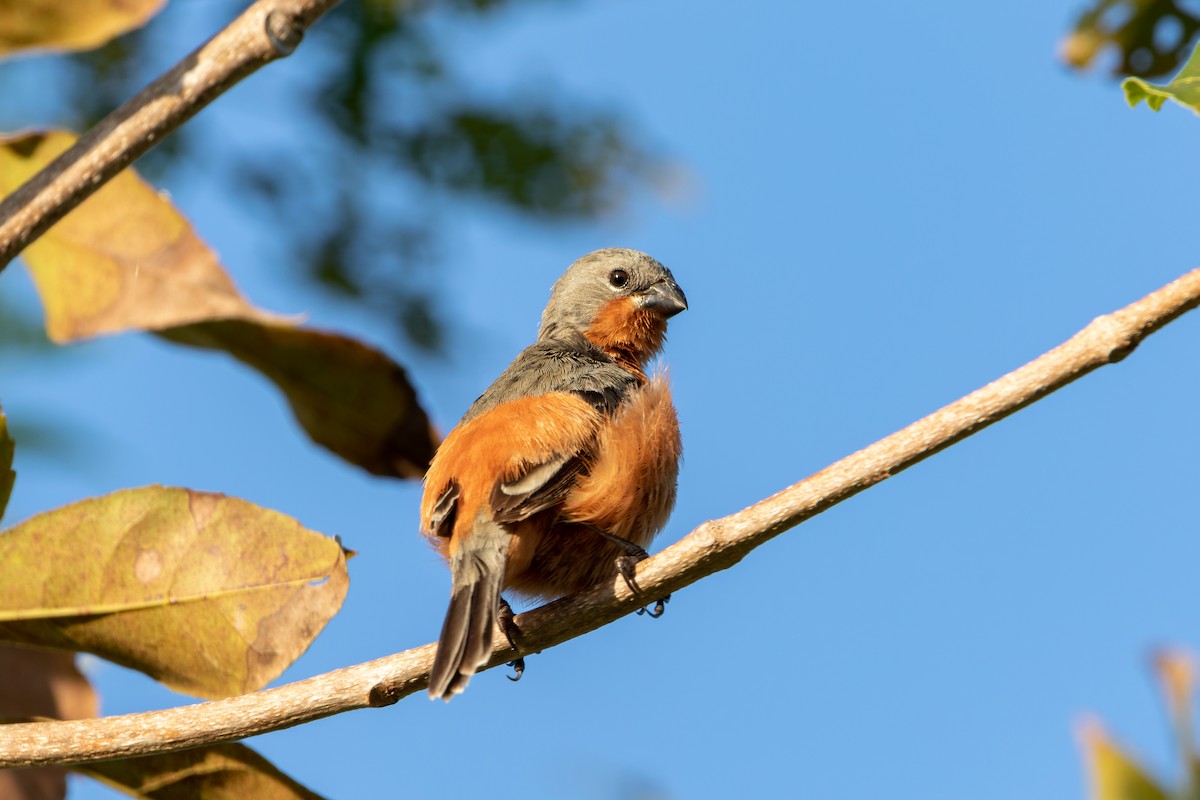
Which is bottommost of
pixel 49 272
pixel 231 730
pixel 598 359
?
pixel 231 730

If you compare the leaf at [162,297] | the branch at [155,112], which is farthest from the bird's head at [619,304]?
the branch at [155,112]

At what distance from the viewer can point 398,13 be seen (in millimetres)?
4988

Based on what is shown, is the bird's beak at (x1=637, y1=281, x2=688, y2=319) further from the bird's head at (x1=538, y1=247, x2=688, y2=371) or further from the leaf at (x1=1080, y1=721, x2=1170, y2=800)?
the leaf at (x1=1080, y1=721, x2=1170, y2=800)

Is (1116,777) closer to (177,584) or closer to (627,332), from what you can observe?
(177,584)

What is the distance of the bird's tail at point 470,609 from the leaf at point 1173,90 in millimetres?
1729

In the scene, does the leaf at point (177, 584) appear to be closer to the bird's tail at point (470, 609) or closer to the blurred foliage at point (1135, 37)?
the bird's tail at point (470, 609)

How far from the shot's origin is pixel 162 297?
3029mm

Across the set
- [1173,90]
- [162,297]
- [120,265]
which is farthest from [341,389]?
[1173,90]

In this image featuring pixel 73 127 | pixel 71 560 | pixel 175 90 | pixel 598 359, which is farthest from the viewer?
pixel 73 127

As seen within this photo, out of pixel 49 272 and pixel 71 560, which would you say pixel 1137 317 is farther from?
pixel 49 272

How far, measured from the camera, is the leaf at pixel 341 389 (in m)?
3.19

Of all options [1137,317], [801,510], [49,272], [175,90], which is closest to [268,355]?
[49,272]

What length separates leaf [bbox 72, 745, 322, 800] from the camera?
2859 millimetres

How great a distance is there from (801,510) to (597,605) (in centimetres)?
73
